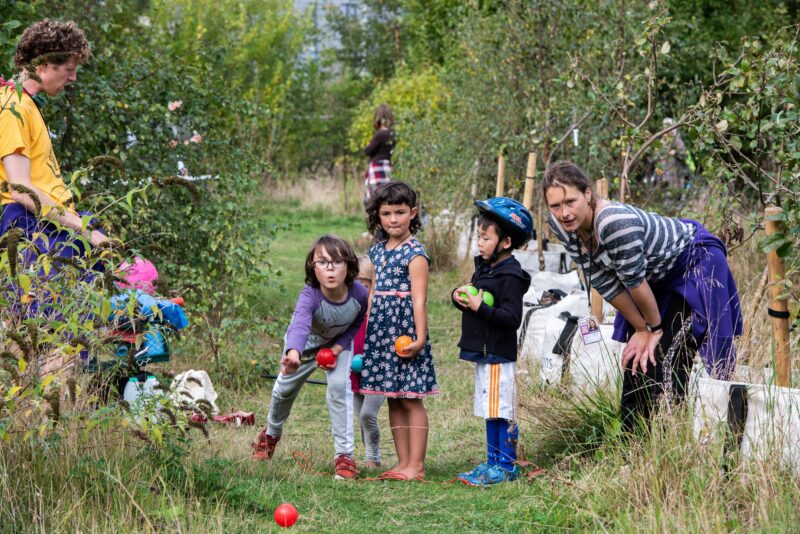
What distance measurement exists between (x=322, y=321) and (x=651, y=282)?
1.67 m

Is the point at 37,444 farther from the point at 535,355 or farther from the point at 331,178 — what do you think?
the point at 331,178

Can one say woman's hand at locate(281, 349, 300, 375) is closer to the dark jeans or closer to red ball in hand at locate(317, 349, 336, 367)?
red ball in hand at locate(317, 349, 336, 367)

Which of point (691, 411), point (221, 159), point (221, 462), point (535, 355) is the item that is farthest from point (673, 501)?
point (221, 159)

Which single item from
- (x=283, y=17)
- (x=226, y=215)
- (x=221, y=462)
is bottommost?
(x=221, y=462)

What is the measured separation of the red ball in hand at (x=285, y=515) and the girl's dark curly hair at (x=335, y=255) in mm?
1392

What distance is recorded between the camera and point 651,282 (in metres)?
4.92

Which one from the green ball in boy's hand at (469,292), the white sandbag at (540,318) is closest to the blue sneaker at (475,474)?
the green ball in boy's hand at (469,292)

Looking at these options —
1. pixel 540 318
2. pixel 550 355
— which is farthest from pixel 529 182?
pixel 550 355

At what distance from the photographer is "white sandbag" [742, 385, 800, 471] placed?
4.12 m

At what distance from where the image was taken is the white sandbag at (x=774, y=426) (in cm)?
412

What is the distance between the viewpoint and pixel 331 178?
22.2m

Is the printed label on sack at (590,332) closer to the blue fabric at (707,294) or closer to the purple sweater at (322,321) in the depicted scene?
the blue fabric at (707,294)

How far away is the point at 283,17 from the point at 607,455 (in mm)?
18784

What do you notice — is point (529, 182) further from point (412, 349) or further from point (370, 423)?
point (412, 349)
